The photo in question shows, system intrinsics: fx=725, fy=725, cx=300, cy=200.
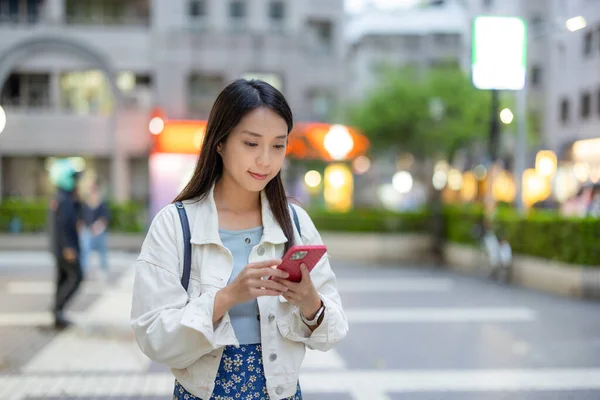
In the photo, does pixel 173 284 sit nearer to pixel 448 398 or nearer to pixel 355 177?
pixel 448 398

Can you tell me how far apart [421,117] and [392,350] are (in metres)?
15.3

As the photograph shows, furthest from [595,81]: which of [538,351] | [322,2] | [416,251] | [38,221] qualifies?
[538,351]

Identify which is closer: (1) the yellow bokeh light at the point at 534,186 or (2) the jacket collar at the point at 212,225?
(2) the jacket collar at the point at 212,225

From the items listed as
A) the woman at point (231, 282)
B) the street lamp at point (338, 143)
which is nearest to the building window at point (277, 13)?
the street lamp at point (338, 143)

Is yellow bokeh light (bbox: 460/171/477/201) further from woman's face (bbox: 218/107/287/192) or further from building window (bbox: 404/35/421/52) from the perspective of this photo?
woman's face (bbox: 218/107/287/192)

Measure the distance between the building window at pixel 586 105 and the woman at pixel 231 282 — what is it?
30.3 meters

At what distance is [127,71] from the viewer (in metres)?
29.6

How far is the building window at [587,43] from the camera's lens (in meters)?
28.4

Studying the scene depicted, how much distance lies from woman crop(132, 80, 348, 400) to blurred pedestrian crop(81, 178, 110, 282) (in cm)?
1091

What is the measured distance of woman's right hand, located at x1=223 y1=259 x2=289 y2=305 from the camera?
1963 millimetres

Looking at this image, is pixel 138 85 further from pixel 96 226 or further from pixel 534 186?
pixel 534 186

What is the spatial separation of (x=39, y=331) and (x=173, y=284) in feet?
21.6

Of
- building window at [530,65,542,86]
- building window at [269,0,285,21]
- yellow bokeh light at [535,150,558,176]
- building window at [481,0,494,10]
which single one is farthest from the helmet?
building window at [481,0,494,10]

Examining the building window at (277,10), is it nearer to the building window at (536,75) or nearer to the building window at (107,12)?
the building window at (107,12)
